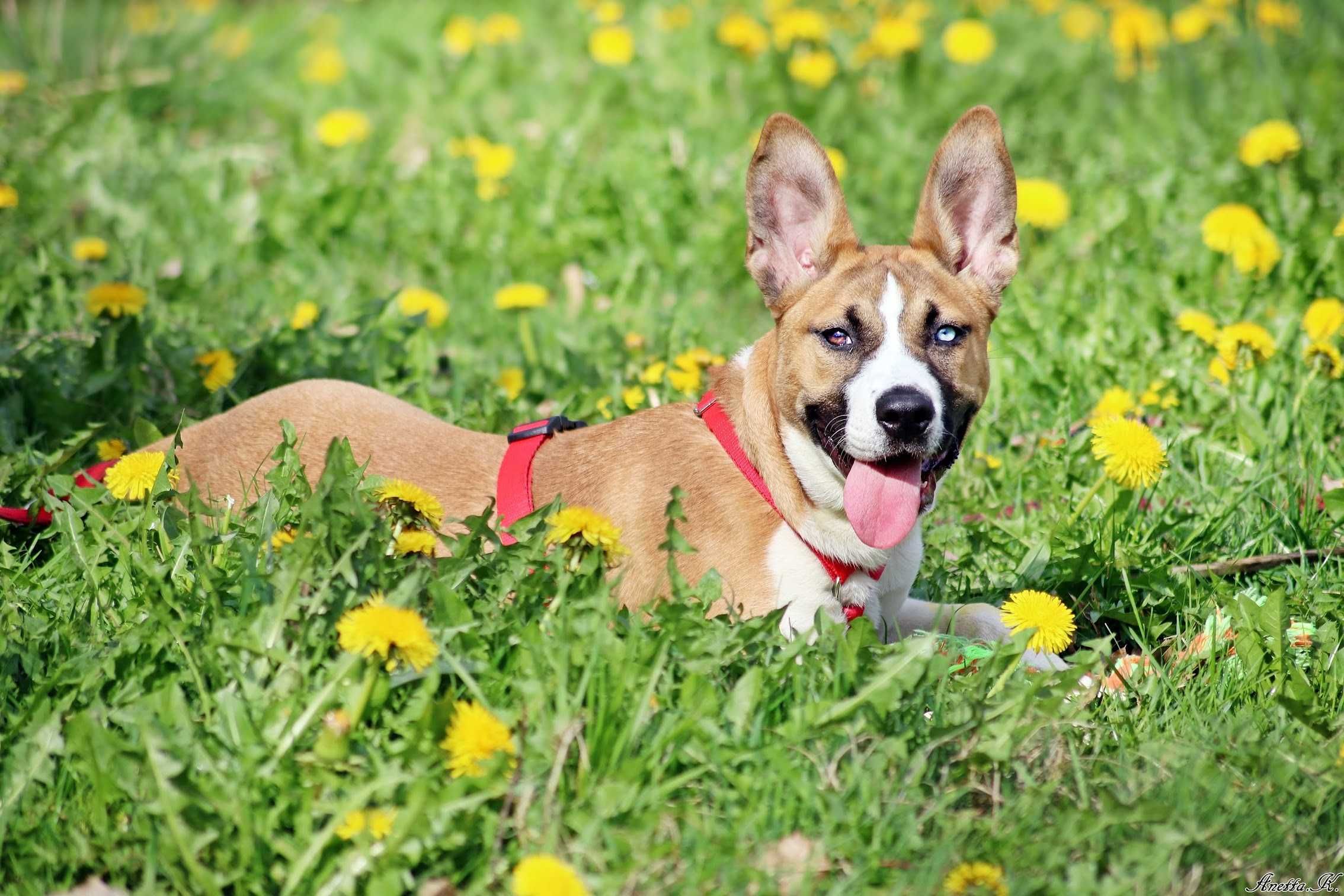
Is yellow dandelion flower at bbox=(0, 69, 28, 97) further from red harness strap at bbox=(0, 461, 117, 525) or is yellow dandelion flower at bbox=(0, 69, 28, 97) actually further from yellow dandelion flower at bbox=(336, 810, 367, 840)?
yellow dandelion flower at bbox=(336, 810, 367, 840)

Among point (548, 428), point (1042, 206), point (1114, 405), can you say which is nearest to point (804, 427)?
point (548, 428)

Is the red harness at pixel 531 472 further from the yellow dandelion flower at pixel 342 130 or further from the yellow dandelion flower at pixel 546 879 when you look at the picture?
the yellow dandelion flower at pixel 342 130

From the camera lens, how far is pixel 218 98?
24.9 feet

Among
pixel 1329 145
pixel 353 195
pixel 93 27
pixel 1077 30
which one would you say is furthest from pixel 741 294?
pixel 93 27

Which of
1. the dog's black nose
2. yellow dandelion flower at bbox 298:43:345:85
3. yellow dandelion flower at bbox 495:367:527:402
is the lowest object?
yellow dandelion flower at bbox 495:367:527:402

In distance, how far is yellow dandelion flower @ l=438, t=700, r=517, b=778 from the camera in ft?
8.05

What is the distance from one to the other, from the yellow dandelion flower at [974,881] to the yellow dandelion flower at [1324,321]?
9.56 ft

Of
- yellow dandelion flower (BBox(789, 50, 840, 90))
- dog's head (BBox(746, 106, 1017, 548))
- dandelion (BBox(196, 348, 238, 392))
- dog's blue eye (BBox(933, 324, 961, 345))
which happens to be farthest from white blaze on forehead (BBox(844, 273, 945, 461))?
yellow dandelion flower (BBox(789, 50, 840, 90))

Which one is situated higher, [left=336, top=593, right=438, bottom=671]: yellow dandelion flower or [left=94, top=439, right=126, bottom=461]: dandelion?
[left=336, top=593, right=438, bottom=671]: yellow dandelion flower

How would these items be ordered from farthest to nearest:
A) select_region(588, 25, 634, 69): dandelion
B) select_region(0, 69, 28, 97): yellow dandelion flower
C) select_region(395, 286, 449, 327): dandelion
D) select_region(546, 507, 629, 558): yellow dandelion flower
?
select_region(588, 25, 634, 69): dandelion
select_region(0, 69, 28, 97): yellow dandelion flower
select_region(395, 286, 449, 327): dandelion
select_region(546, 507, 629, 558): yellow dandelion flower

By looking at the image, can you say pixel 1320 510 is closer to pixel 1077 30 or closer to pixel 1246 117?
pixel 1246 117

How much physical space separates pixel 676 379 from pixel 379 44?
4773 mm

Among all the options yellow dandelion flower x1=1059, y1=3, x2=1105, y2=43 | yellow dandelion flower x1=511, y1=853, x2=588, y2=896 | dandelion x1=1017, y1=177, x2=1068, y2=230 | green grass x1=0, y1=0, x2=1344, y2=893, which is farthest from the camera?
yellow dandelion flower x1=1059, y1=3, x2=1105, y2=43

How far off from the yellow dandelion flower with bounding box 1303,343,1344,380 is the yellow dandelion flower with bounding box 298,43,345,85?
5405mm
